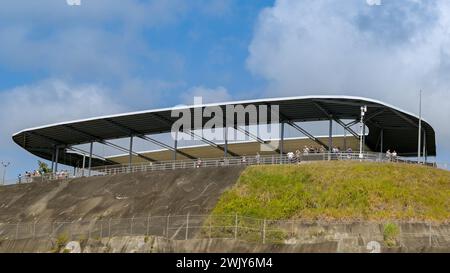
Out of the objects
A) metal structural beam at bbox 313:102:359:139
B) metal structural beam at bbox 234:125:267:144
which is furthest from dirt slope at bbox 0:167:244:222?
metal structural beam at bbox 234:125:267:144

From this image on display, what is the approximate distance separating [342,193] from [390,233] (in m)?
A: 6.86

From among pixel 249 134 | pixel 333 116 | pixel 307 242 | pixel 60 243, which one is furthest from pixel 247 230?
pixel 249 134

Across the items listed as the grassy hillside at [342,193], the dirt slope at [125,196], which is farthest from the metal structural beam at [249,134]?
the grassy hillside at [342,193]

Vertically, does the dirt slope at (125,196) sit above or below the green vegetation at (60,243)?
above

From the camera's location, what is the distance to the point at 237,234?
41.9 m

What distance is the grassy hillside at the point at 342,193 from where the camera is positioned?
1781 inches

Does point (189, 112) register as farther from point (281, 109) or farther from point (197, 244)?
point (197, 244)

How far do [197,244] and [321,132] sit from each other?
87.3ft

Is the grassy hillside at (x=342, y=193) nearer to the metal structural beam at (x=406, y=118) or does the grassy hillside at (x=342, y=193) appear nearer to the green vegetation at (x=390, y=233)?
the green vegetation at (x=390, y=233)

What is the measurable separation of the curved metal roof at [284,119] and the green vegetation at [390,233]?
16.5 metres

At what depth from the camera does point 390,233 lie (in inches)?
1603

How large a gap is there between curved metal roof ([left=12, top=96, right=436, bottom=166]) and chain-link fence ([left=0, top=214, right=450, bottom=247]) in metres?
15.5
